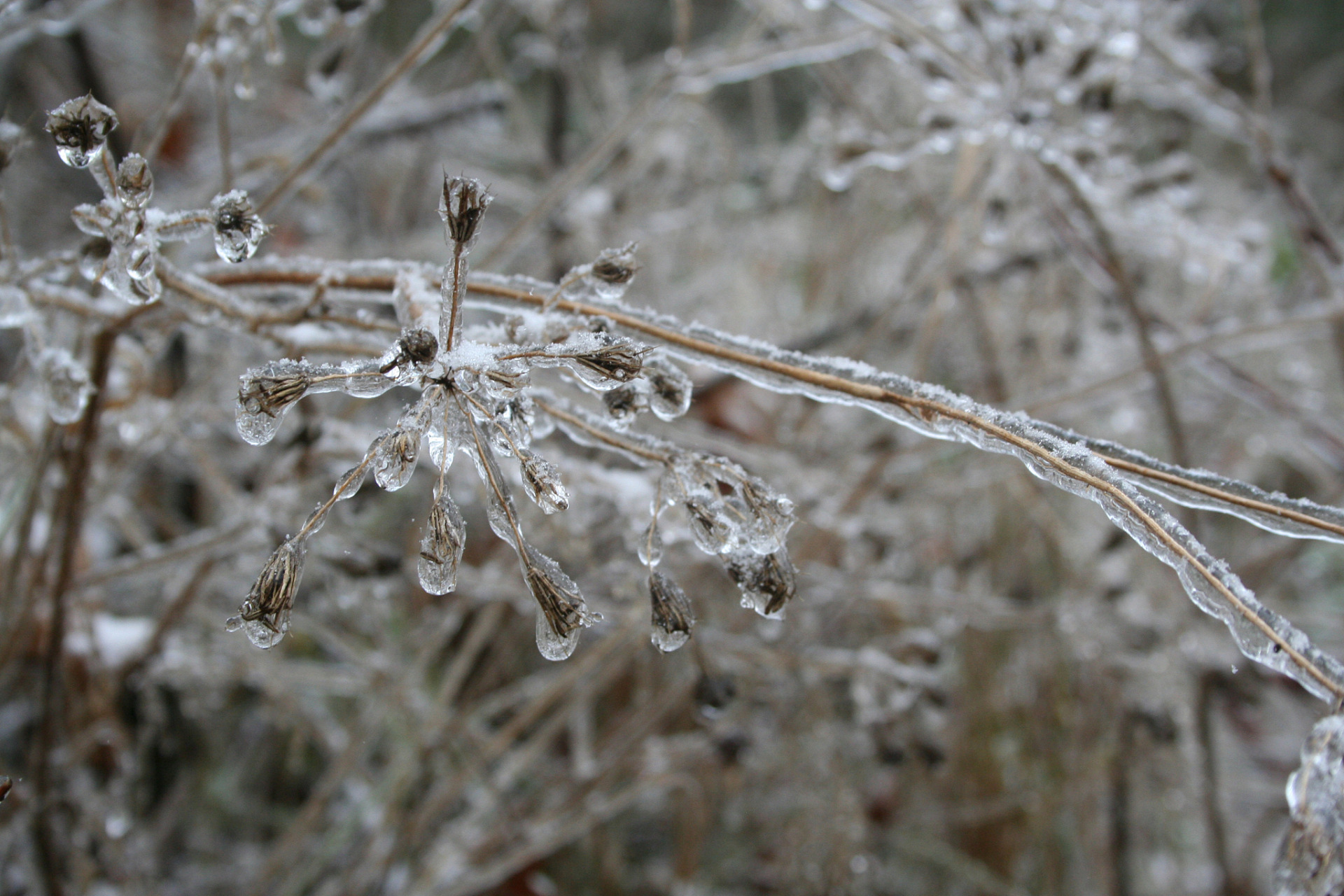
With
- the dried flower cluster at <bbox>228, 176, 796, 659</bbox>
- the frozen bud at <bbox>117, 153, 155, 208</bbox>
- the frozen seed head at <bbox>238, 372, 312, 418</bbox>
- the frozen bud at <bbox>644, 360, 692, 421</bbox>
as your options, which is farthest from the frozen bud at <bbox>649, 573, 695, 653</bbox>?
the frozen bud at <bbox>117, 153, 155, 208</bbox>

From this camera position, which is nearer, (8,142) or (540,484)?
(540,484)

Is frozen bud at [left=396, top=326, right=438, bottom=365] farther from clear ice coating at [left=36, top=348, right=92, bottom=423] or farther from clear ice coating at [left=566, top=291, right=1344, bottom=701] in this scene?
clear ice coating at [left=36, top=348, right=92, bottom=423]

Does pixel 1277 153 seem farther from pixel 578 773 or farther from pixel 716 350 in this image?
pixel 578 773

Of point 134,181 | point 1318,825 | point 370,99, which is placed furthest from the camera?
point 370,99

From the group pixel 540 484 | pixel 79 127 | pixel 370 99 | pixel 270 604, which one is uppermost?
pixel 370 99

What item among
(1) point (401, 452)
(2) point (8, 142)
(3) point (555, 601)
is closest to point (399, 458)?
(1) point (401, 452)

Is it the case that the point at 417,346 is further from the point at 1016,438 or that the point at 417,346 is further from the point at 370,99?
the point at 370,99
